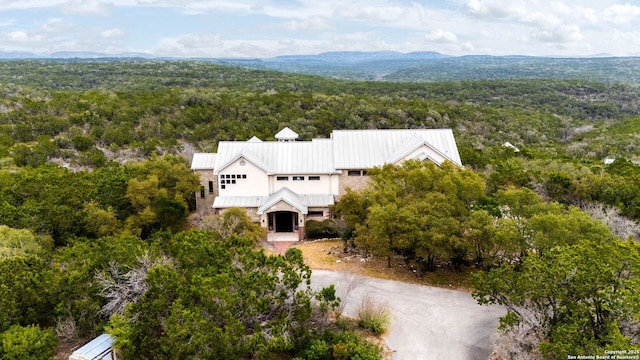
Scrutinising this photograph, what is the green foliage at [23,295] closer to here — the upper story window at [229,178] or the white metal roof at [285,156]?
the upper story window at [229,178]

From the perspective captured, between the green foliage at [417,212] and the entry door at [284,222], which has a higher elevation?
the green foliage at [417,212]

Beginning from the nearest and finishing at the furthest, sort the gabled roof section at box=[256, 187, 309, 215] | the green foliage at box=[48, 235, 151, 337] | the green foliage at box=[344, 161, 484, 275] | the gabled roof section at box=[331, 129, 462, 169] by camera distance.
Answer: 1. the green foliage at box=[48, 235, 151, 337]
2. the green foliage at box=[344, 161, 484, 275]
3. the gabled roof section at box=[256, 187, 309, 215]
4. the gabled roof section at box=[331, 129, 462, 169]

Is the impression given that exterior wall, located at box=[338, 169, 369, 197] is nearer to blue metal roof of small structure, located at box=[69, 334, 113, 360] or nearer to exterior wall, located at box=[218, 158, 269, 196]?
exterior wall, located at box=[218, 158, 269, 196]

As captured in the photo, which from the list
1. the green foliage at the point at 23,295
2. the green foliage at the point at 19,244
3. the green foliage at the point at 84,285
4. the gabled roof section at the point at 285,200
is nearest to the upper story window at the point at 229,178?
the gabled roof section at the point at 285,200

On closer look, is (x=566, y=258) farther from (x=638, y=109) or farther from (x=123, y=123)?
(x=638, y=109)

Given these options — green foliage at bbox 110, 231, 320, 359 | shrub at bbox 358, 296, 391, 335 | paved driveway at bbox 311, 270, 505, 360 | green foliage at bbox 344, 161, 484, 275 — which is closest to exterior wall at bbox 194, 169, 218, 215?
green foliage at bbox 344, 161, 484, 275

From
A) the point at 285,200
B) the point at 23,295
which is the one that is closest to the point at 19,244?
the point at 23,295

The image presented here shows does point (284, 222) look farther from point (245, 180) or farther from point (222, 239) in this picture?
point (222, 239)
